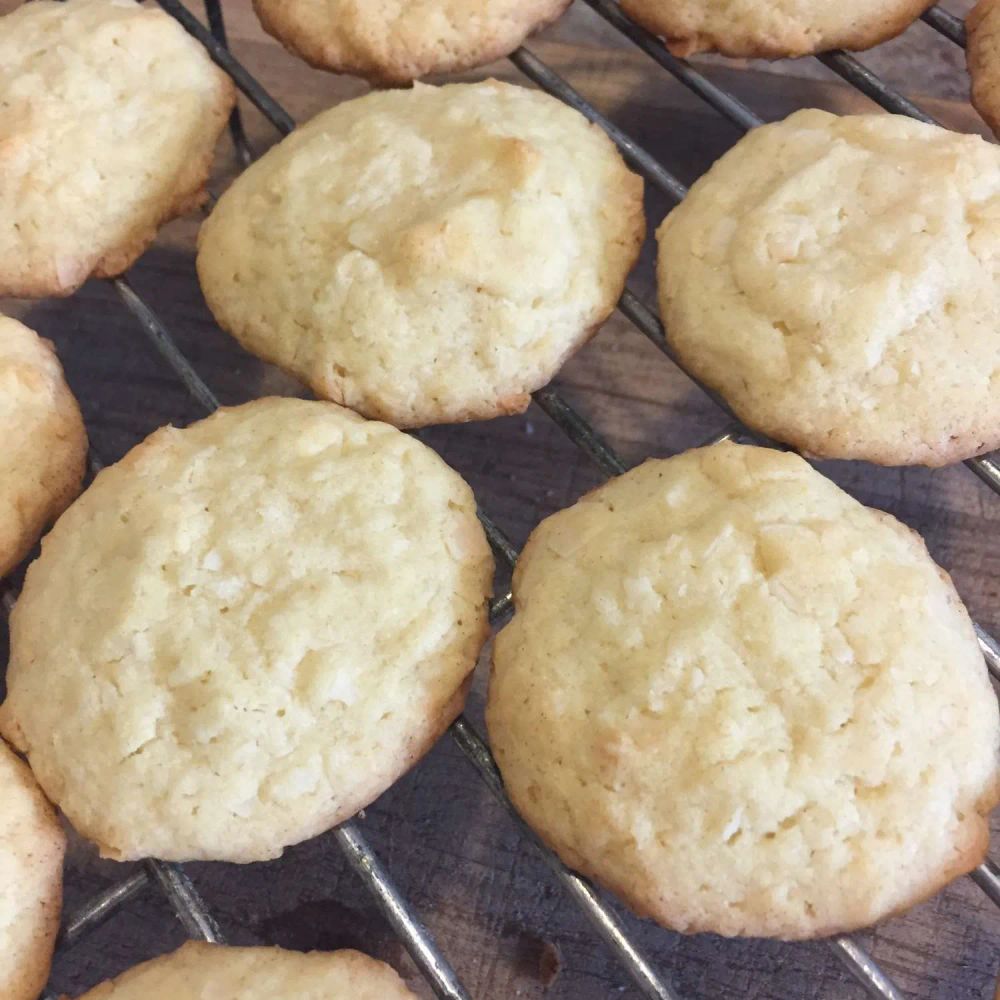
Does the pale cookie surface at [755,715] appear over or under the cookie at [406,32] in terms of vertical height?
under

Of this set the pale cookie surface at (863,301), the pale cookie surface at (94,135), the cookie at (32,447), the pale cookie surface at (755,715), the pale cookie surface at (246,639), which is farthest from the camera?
the pale cookie surface at (94,135)

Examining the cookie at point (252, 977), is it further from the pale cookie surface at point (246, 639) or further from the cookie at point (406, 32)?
the cookie at point (406, 32)

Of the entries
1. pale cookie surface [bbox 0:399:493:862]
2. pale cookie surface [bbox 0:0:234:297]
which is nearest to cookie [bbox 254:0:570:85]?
pale cookie surface [bbox 0:0:234:297]

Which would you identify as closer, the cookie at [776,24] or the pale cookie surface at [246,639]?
the pale cookie surface at [246,639]

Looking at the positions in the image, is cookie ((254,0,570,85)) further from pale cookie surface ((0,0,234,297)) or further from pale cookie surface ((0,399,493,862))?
pale cookie surface ((0,399,493,862))

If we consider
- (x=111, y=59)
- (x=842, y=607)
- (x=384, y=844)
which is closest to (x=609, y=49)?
(x=111, y=59)

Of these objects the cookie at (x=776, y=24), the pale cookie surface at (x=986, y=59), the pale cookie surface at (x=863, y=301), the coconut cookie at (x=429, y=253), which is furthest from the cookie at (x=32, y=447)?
the pale cookie surface at (x=986, y=59)
